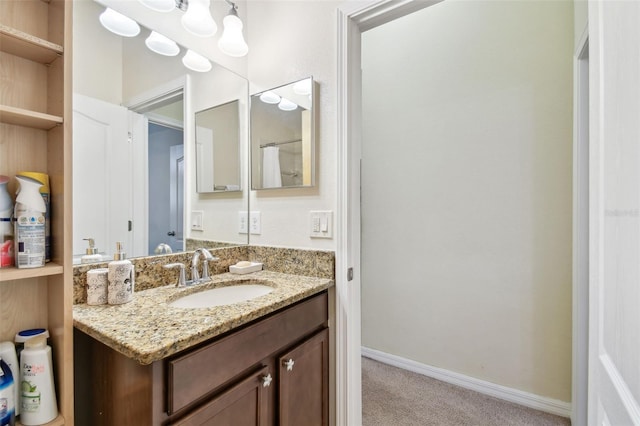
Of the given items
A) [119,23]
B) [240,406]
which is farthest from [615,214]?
[119,23]

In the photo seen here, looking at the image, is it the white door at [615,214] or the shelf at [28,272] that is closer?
the white door at [615,214]

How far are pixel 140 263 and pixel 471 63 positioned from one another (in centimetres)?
224

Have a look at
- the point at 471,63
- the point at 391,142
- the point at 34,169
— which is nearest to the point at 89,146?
the point at 34,169

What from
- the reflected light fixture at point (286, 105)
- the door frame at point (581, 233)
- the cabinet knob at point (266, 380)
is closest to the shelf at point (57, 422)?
the cabinet knob at point (266, 380)

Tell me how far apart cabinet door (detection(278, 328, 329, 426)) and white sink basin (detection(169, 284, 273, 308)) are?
29 centimetres

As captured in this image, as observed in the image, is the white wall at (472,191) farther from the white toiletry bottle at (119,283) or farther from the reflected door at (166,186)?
the white toiletry bottle at (119,283)

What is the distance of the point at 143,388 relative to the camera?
0.73 meters

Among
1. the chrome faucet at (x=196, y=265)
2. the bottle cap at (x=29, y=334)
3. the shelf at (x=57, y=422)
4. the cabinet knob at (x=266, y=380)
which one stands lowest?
the cabinet knob at (x=266, y=380)

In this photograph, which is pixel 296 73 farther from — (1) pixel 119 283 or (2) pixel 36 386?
(2) pixel 36 386

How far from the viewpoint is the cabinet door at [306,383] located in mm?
1078

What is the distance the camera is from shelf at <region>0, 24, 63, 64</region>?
0.73 m

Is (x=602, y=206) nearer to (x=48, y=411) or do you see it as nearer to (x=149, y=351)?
(x=149, y=351)

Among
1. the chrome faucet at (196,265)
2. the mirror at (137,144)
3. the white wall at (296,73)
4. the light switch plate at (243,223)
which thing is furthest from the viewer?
the light switch plate at (243,223)

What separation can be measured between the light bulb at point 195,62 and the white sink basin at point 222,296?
42.3 inches
